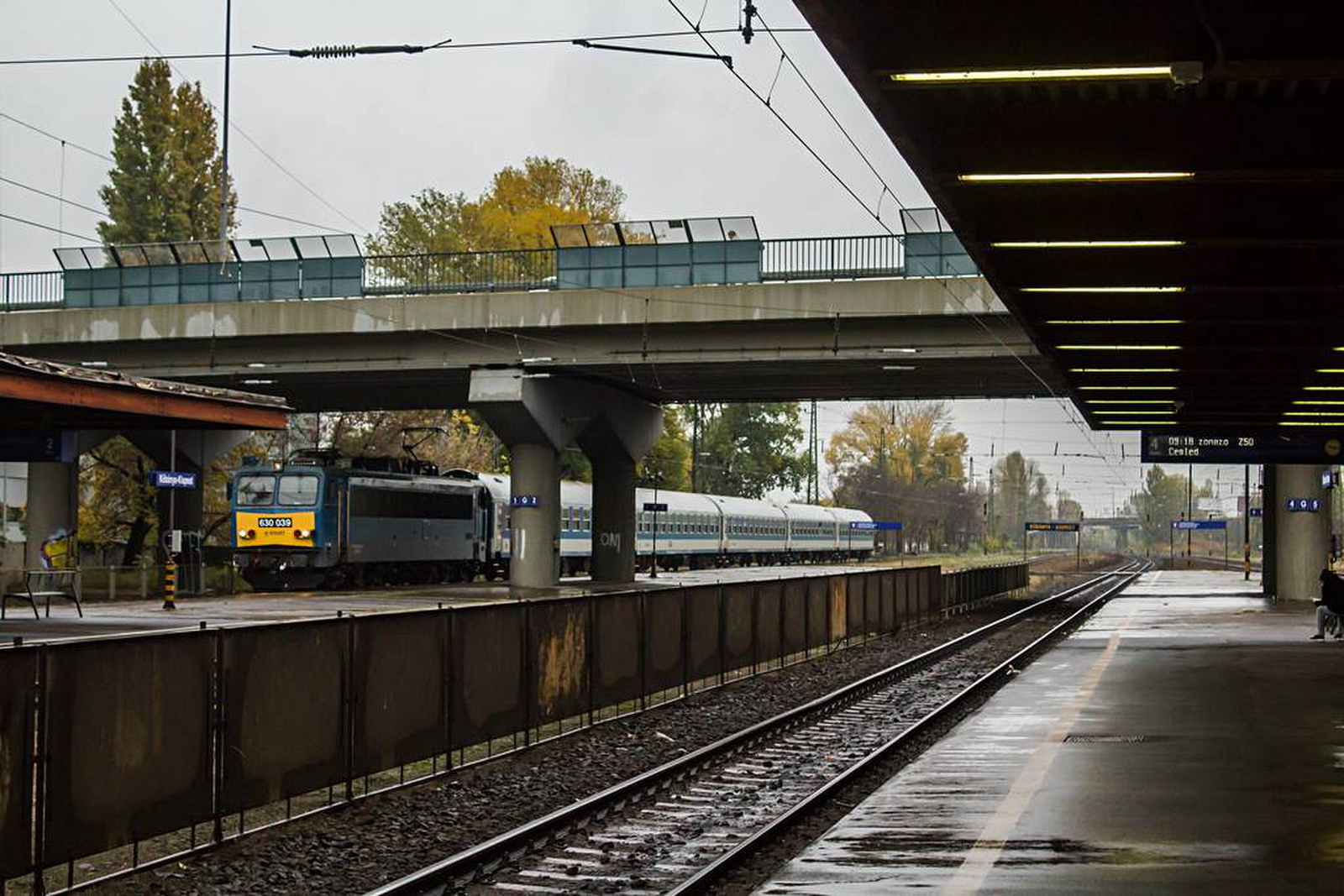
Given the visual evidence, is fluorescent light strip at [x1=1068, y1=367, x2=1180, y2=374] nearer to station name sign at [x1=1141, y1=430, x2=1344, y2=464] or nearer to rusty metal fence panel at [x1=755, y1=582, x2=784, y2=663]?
rusty metal fence panel at [x1=755, y1=582, x2=784, y2=663]

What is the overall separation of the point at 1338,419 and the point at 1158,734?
19284 millimetres

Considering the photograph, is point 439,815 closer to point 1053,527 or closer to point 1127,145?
point 1127,145

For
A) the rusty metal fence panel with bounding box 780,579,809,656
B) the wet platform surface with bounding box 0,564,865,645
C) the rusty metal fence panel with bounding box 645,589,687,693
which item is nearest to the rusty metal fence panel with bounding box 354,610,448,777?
the rusty metal fence panel with bounding box 645,589,687,693

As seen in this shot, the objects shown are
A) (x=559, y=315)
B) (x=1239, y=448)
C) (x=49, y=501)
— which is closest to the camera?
(x=1239, y=448)

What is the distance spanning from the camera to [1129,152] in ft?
38.9

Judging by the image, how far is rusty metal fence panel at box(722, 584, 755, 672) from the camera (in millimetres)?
22000

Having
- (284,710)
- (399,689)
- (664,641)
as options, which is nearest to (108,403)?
(664,641)

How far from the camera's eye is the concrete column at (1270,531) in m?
47.3

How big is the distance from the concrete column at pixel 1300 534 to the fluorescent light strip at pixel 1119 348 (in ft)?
78.8

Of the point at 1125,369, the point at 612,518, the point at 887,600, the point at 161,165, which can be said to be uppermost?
the point at 161,165

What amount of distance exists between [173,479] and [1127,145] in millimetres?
29035

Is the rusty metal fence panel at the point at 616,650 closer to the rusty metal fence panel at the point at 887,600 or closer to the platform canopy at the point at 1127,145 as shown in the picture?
the platform canopy at the point at 1127,145

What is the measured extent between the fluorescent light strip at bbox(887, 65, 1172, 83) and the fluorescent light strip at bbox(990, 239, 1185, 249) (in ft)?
15.9

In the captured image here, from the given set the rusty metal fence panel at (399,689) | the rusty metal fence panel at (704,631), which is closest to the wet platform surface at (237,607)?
the rusty metal fence panel at (704,631)
